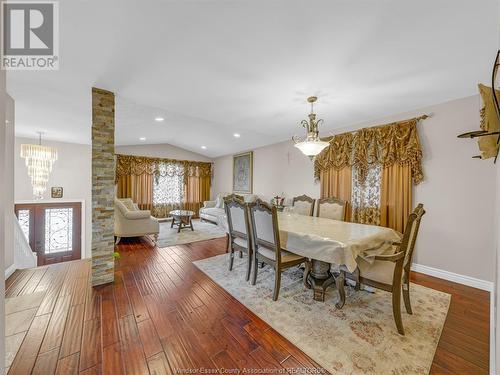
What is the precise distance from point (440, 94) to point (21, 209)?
8276 millimetres

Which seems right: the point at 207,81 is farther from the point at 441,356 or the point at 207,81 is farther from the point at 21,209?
the point at 21,209

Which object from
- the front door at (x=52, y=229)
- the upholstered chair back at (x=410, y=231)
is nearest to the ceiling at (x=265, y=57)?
the upholstered chair back at (x=410, y=231)

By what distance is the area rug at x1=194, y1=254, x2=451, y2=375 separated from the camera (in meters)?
1.41

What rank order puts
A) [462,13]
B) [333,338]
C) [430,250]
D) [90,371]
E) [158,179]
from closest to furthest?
[90,371] < [462,13] < [333,338] < [430,250] < [158,179]

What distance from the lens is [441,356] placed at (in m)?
1.46

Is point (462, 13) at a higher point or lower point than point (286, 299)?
higher

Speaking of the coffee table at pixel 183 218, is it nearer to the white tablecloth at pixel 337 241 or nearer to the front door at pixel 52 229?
the front door at pixel 52 229

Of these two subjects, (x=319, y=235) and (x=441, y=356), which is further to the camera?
(x=319, y=235)

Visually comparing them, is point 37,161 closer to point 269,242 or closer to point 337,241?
point 269,242

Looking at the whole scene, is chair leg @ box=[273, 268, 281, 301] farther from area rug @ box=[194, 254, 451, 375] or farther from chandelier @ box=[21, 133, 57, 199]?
chandelier @ box=[21, 133, 57, 199]

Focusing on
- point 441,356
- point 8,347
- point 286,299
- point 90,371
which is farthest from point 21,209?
point 441,356

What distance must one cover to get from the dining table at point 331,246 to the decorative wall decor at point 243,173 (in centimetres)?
387

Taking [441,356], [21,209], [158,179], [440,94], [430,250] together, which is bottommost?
[441,356]

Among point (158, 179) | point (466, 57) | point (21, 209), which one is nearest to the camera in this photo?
point (466, 57)
